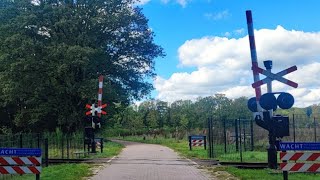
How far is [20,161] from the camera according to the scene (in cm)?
1165

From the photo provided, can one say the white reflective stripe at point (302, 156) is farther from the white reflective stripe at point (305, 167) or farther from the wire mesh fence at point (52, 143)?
the wire mesh fence at point (52, 143)

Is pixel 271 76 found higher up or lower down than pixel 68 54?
lower down

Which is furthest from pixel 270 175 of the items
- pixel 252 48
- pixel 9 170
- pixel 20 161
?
pixel 9 170

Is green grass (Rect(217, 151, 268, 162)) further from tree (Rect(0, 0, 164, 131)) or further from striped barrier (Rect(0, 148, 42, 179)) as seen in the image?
tree (Rect(0, 0, 164, 131))

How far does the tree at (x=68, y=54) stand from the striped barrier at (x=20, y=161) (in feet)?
97.5

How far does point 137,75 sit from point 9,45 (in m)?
13.4

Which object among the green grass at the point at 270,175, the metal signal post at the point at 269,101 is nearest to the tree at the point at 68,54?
the green grass at the point at 270,175

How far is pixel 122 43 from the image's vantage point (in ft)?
157

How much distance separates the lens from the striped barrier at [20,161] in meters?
11.6

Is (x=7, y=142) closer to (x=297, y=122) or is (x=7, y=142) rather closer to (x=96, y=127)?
(x=96, y=127)

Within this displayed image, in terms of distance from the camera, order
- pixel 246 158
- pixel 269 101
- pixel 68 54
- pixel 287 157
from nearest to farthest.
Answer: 1. pixel 287 157
2. pixel 269 101
3. pixel 246 158
4. pixel 68 54

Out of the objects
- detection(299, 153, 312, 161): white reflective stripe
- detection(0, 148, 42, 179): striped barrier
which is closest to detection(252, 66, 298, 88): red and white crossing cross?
detection(299, 153, 312, 161): white reflective stripe

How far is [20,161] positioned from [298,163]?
23.0 ft

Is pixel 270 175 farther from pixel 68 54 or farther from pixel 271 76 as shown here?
pixel 68 54
